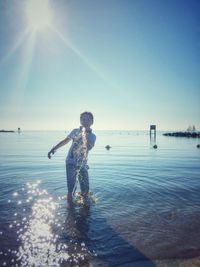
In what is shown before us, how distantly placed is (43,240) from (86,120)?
372 centimetres

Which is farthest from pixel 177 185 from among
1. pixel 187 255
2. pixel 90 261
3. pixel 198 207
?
pixel 90 261

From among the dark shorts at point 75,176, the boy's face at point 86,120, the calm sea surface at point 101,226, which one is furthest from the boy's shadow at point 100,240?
the boy's face at point 86,120

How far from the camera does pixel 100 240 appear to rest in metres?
5.51

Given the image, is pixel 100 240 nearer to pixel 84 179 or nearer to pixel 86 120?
pixel 84 179

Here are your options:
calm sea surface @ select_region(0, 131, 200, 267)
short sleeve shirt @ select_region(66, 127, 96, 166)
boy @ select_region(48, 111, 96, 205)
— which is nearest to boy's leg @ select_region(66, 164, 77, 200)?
boy @ select_region(48, 111, 96, 205)

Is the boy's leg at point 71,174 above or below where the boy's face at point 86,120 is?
below

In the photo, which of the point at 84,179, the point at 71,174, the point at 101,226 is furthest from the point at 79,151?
the point at 101,226

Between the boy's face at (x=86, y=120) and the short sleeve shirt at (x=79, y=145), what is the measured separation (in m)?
0.18

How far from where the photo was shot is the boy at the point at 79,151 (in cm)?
787

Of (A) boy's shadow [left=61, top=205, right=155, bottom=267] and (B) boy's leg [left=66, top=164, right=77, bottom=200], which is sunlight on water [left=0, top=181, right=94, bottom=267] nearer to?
(A) boy's shadow [left=61, top=205, right=155, bottom=267]

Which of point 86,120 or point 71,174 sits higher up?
point 86,120

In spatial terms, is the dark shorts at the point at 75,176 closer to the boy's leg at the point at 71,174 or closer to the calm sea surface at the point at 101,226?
the boy's leg at the point at 71,174

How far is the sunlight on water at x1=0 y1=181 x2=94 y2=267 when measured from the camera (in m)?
4.65

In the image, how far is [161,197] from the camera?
363 inches
